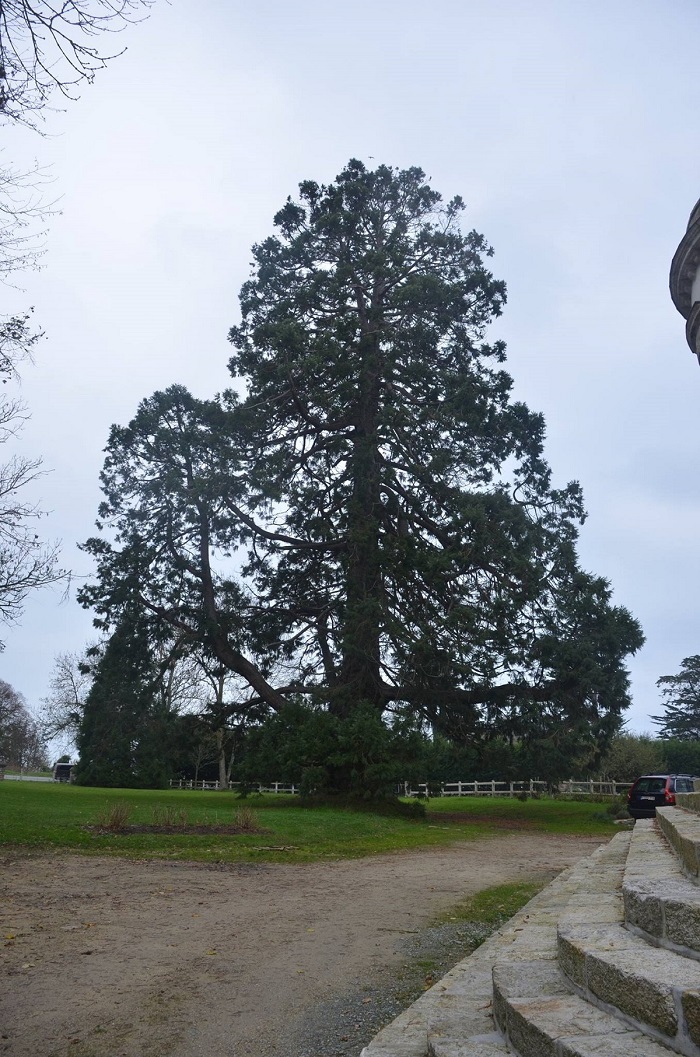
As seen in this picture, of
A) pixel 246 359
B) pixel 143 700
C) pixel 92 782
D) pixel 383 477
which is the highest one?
pixel 246 359

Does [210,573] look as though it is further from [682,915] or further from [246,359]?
[682,915]

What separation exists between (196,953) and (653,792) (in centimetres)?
1812

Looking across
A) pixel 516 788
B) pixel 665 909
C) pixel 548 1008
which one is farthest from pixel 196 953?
pixel 516 788

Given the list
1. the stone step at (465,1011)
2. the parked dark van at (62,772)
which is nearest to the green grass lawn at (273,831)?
the stone step at (465,1011)

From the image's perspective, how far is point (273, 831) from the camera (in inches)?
614

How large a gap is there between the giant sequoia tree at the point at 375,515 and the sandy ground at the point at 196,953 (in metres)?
11.7

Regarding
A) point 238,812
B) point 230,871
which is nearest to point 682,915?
point 230,871

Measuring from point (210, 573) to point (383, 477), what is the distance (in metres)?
6.24

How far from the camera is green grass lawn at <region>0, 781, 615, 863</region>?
1284 cm

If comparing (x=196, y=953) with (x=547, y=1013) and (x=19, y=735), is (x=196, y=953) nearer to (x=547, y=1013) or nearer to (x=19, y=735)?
(x=547, y=1013)

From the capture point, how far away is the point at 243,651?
25.6 metres

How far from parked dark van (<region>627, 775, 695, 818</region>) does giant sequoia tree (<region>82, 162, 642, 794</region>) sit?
2.20 meters

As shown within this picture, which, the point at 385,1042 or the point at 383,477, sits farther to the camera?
the point at 383,477

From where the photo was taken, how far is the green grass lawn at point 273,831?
12836 mm
